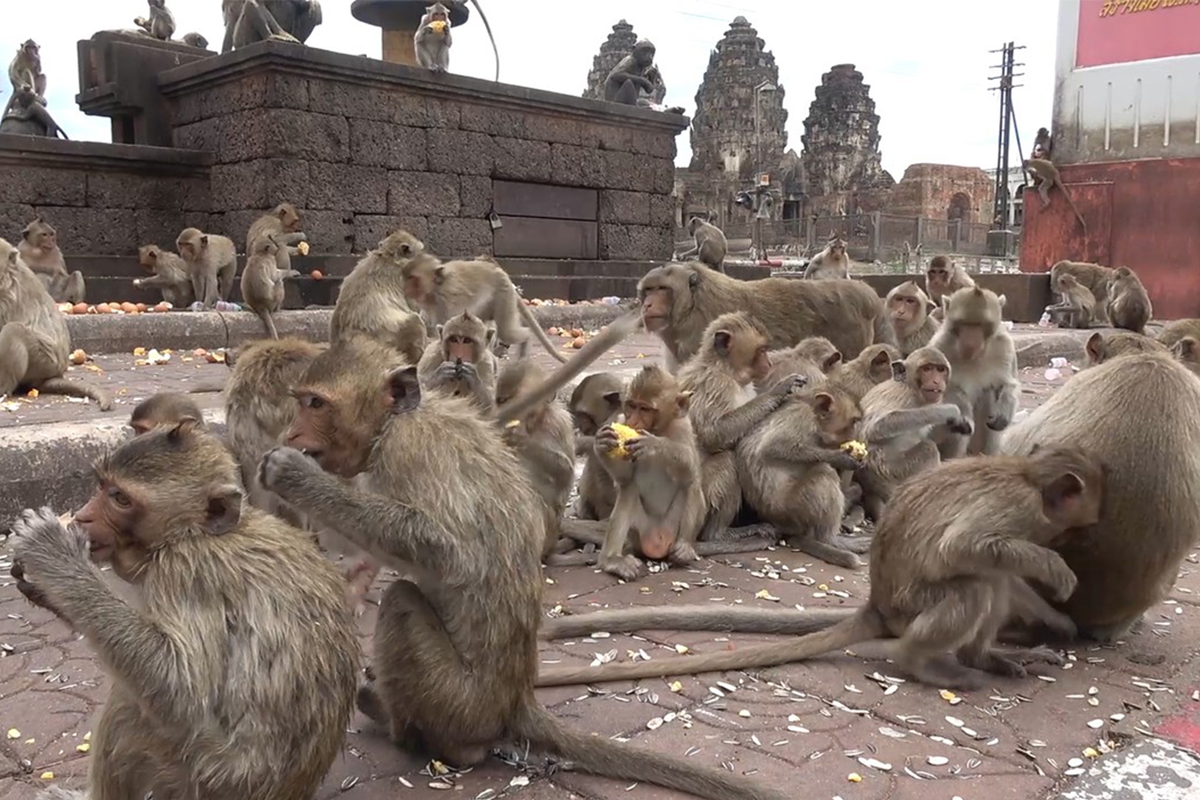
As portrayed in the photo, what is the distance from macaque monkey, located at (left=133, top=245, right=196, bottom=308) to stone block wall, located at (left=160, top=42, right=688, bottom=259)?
1.65 m

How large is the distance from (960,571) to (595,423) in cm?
217

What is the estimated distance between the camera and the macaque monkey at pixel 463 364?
4160 mm

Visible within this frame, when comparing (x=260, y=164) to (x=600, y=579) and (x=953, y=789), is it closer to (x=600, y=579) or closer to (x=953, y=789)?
(x=600, y=579)

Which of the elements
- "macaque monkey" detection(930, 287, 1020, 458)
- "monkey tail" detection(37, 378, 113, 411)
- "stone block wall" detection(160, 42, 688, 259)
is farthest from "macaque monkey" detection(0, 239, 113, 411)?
"stone block wall" detection(160, 42, 688, 259)

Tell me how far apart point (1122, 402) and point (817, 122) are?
167ft

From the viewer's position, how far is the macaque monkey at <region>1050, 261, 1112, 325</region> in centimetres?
1391

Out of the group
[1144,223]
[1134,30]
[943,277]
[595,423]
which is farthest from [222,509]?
[1134,30]

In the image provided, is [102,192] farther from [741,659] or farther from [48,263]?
[741,659]

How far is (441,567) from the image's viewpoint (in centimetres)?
248

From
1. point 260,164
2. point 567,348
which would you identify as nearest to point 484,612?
point 567,348

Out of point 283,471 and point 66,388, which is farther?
point 66,388

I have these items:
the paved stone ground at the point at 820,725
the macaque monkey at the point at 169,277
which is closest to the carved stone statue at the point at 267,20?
the macaque monkey at the point at 169,277

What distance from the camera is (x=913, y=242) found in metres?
33.0

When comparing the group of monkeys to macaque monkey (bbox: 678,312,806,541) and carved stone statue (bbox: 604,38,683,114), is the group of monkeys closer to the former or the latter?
macaque monkey (bbox: 678,312,806,541)
